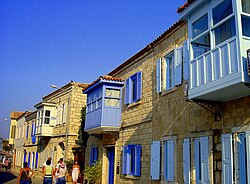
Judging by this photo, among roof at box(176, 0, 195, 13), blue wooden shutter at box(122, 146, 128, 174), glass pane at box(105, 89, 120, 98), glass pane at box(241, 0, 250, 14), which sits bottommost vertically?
blue wooden shutter at box(122, 146, 128, 174)

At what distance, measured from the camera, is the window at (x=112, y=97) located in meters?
16.3

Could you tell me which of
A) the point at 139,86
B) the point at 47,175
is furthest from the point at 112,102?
the point at 47,175

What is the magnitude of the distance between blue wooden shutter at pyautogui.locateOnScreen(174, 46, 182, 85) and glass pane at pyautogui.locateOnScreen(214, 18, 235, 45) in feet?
9.48

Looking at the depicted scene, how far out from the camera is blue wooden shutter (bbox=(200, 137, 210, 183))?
8.83 meters

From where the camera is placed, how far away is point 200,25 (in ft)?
29.3

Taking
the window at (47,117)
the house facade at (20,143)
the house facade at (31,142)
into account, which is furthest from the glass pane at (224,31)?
the house facade at (20,143)

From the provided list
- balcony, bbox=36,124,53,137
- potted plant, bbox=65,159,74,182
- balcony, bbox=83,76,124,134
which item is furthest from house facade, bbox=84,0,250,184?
balcony, bbox=36,124,53,137

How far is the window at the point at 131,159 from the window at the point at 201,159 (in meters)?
4.54

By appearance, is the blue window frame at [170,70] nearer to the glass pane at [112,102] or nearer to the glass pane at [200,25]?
the glass pane at [200,25]

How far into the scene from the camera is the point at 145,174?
42.5 ft

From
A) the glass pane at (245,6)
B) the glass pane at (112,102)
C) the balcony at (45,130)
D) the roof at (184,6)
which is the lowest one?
the balcony at (45,130)

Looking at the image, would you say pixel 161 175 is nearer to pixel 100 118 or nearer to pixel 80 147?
pixel 100 118

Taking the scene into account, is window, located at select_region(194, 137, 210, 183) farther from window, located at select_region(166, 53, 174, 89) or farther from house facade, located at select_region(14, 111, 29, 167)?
house facade, located at select_region(14, 111, 29, 167)

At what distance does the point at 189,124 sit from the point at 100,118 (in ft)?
21.8
